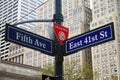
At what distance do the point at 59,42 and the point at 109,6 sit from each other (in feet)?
427

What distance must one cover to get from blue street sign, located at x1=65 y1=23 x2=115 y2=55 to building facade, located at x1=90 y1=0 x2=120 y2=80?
106 meters

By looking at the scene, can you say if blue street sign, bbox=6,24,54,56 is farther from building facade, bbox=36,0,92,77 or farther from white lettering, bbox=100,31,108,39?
building facade, bbox=36,0,92,77

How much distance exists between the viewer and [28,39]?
25.1ft

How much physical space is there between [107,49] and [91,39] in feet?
384

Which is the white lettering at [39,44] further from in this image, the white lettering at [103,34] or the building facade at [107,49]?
the building facade at [107,49]

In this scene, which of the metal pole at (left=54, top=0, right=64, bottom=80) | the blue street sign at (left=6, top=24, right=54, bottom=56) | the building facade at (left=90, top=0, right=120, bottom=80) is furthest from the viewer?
the building facade at (left=90, top=0, right=120, bottom=80)

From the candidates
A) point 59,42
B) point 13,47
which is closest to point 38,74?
point 59,42

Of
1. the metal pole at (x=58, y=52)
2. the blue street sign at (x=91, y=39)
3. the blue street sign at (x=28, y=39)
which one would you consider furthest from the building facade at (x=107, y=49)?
the blue street sign at (x=28, y=39)

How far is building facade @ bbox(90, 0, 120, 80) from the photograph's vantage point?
119125 millimetres

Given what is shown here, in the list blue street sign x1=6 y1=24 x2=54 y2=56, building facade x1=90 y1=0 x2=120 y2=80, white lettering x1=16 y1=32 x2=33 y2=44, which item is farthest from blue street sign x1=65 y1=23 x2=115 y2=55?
building facade x1=90 y1=0 x2=120 y2=80

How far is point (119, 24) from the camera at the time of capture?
12756 cm

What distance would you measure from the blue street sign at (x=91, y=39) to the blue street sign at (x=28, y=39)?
0.50 metres

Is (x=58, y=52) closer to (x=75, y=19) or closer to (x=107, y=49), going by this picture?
(x=107, y=49)

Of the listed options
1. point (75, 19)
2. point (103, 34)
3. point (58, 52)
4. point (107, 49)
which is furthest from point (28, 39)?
point (75, 19)
